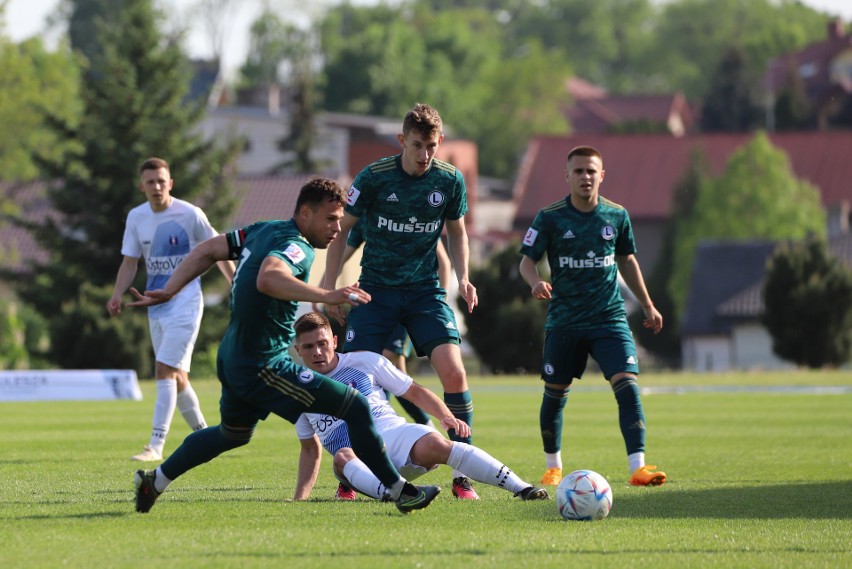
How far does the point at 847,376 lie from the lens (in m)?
36.6

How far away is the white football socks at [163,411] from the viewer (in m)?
12.6

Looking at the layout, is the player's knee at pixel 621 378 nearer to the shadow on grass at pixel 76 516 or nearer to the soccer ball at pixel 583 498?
the soccer ball at pixel 583 498

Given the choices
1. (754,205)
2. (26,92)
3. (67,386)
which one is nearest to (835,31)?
(754,205)

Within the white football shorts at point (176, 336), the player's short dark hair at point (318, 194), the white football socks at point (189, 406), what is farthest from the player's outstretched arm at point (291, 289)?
the white football socks at point (189, 406)

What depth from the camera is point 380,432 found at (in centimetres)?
938

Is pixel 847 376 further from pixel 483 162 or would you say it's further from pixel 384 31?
pixel 483 162

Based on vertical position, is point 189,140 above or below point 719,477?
above

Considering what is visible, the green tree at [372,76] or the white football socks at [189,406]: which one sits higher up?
the green tree at [372,76]

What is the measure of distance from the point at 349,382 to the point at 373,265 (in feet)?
3.97

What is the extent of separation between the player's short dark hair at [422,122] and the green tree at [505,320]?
29.8m

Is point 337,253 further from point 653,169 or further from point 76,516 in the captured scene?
point 653,169

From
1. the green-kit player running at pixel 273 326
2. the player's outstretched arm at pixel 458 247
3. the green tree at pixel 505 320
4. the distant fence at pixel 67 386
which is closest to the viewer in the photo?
the green-kit player running at pixel 273 326

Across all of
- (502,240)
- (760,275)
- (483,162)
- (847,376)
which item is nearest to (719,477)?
(847,376)

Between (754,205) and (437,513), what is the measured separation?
78485 millimetres
